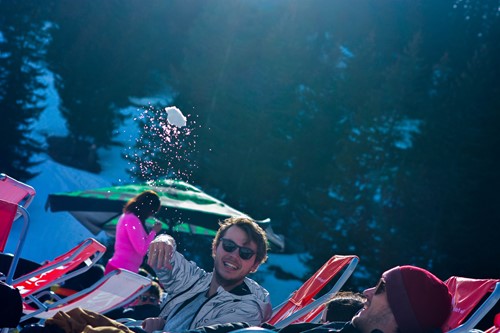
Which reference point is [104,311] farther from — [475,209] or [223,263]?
[475,209]

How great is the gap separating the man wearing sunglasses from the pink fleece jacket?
280 centimetres

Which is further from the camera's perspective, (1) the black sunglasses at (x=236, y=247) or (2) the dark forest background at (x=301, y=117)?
(2) the dark forest background at (x=301, y=117)

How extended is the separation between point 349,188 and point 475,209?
11.3 ft

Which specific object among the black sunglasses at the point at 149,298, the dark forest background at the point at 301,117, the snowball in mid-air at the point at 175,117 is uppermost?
the dark forest background at the point at 301,117

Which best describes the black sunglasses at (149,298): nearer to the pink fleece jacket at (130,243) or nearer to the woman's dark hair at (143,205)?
the pink fleece jacket at (130,243)

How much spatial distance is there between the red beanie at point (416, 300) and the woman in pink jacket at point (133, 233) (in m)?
4.06

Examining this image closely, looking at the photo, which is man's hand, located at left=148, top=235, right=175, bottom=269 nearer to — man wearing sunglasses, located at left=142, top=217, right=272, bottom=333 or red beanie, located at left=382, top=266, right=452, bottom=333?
man wearing sunglasses, located at left=142, top=217, right=272, bottom=333

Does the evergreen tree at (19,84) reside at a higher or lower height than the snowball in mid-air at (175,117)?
higher

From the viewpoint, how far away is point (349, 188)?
19031 millimetres

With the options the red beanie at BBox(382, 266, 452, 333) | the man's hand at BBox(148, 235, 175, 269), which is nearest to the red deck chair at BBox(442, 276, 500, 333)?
the red beanie at BBox(382, 266, 452, 333)

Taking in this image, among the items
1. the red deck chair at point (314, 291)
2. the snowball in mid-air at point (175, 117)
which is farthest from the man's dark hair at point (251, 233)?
the snowball in mid-air at point (175, 117)

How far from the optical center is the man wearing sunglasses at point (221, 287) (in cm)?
354

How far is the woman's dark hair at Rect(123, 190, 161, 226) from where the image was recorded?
6.57 m

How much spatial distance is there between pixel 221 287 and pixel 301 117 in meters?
18.5
